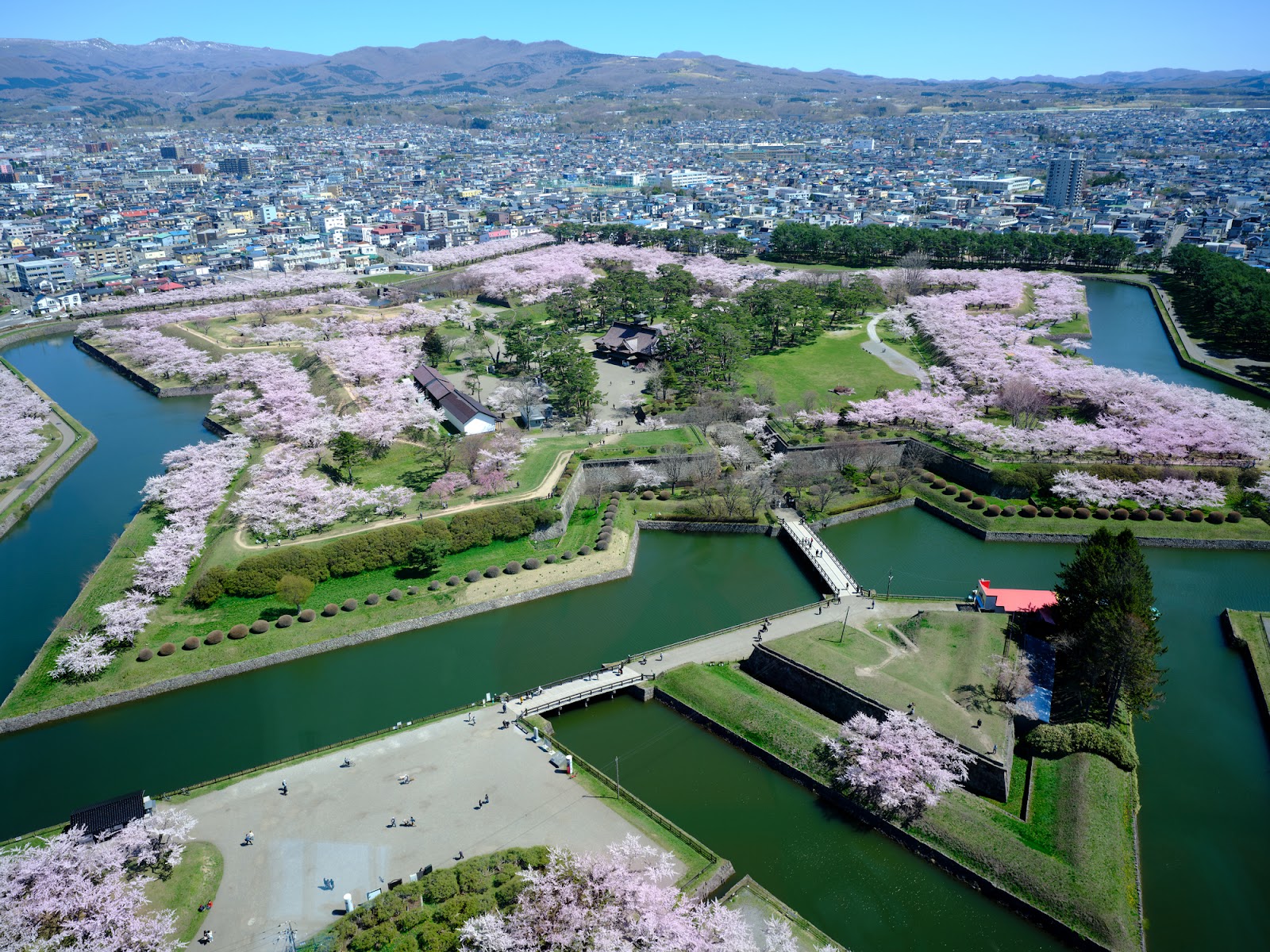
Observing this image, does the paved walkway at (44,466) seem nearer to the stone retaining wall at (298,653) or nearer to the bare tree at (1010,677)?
the stone retaining wall at (298,653)

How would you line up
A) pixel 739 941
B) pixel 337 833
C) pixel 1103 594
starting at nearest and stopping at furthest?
pixel 739 941, pixel 337 833, pixel 1103 594

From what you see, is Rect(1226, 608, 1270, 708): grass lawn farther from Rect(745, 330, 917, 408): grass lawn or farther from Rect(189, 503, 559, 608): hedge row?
Rect(189, 503, 559, 608): hedge row

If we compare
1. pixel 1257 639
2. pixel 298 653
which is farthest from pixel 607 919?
pixel 1257 639

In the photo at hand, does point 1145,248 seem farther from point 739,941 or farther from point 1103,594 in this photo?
point 739,941

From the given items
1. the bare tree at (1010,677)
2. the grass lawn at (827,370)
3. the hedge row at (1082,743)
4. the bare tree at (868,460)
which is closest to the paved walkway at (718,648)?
the bare tree at (1010,677)

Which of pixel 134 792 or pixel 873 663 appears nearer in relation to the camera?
pixel 134 792

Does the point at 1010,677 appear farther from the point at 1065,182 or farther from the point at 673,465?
the point at 1065,182

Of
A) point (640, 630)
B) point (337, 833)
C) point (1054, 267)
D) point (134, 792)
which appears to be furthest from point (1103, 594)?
point (1054, 267)

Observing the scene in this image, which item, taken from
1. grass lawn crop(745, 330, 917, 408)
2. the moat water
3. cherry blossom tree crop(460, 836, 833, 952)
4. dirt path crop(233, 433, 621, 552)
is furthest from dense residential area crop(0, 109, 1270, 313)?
cherry blossom tree crop(460, 836, 833, 952)
